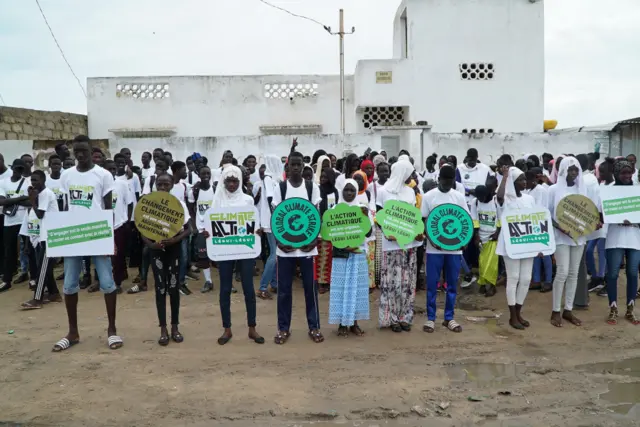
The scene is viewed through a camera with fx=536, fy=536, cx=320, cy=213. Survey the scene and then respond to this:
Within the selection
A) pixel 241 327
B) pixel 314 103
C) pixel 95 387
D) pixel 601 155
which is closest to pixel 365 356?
pixel 241 327

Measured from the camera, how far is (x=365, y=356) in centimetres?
554

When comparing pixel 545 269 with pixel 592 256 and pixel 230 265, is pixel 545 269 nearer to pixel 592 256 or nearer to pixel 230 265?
pixel 592 256

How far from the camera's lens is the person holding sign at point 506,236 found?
6.38 meters

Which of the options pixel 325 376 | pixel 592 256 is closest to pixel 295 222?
pixel 325 376

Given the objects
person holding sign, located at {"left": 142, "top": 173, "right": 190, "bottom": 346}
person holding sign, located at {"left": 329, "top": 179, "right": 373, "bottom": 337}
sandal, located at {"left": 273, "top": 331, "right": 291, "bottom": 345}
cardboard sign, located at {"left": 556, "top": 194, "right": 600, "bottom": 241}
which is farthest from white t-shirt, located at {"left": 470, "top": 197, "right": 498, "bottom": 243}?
person holding sign, located at {"left": 142, "top": 173, "right": 190, "bottom": 346}

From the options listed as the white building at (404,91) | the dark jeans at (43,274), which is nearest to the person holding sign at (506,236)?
the dark jeans at (43,274)

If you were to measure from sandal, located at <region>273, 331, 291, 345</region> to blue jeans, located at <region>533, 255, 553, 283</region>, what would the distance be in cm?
426

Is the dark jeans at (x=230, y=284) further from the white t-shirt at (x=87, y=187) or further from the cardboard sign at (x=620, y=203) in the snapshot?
the cardboard sign at (x=620, y=203)

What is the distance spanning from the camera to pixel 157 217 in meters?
5.81

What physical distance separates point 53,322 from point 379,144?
9270 millimetres

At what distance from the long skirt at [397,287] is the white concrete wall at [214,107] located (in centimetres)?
1346

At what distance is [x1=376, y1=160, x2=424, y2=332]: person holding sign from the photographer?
20.5ft

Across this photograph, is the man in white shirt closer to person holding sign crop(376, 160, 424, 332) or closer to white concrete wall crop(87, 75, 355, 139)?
person holding sign crop(376, 160, 424, 332)

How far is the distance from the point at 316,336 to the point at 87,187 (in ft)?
9.68
